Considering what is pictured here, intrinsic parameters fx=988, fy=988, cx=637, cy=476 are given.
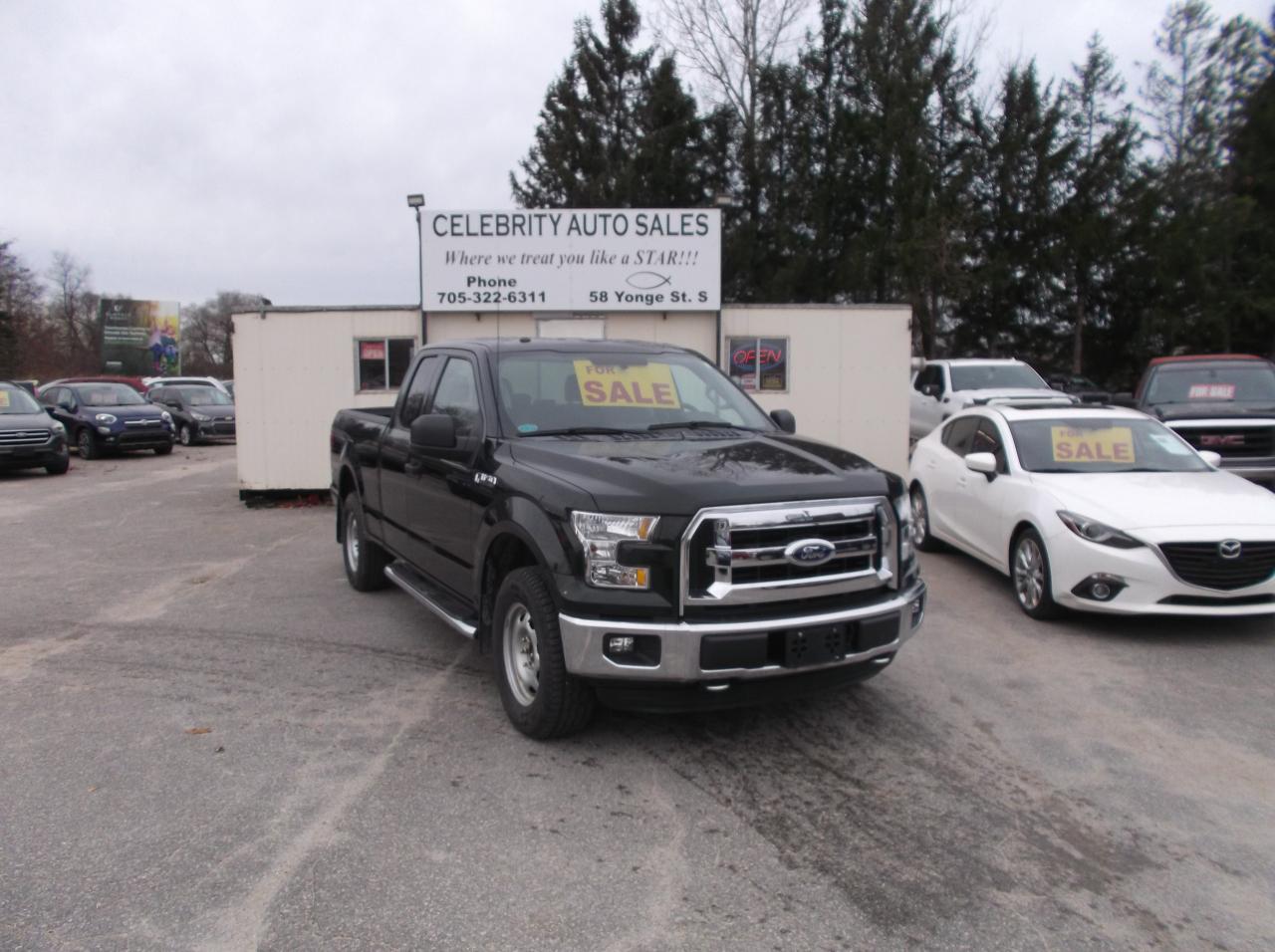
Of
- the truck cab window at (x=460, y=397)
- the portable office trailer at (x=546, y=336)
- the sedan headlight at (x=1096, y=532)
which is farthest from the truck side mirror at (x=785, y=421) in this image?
the portable office trailer at (x=546, y=336)

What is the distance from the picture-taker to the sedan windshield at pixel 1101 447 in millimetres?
7371

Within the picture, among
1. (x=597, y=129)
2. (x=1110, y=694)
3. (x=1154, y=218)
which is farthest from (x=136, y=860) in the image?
(x=597, y=129)

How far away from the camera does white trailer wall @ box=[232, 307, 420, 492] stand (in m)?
12.8

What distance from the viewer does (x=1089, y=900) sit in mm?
3207

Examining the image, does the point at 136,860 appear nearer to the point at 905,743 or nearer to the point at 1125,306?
the point at 905,743

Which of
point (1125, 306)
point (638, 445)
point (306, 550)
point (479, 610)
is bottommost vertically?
point (306, 550)

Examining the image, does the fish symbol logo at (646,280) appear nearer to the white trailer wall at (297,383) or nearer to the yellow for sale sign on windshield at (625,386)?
the white trailer wall at (297,383)

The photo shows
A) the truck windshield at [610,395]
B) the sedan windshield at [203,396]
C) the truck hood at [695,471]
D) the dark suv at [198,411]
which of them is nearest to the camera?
the truck hood at [695,471]

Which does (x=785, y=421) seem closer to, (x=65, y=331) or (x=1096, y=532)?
(x=1096, y=532)

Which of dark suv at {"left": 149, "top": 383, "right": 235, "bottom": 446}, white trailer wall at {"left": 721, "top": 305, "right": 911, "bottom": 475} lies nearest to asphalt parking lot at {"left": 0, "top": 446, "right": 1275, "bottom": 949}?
white trailer wall at {"left": 721, "top": 305, "right": 911, "bottom": 475}

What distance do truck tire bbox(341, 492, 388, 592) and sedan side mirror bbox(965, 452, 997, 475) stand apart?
4461 mm

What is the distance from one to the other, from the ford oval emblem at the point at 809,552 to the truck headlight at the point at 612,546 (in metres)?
0.58

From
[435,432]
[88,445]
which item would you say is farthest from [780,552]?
[88,445]

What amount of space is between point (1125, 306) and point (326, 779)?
110 ft
